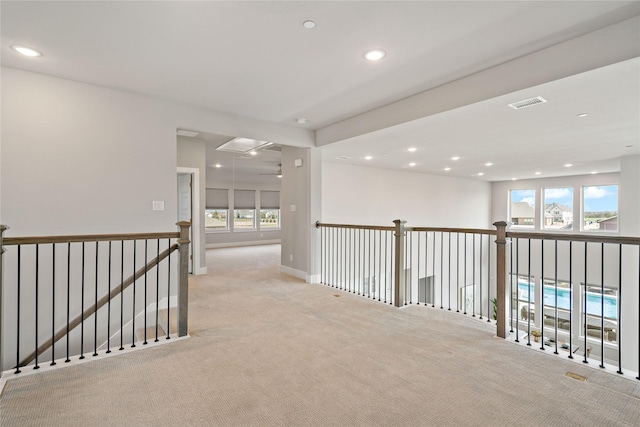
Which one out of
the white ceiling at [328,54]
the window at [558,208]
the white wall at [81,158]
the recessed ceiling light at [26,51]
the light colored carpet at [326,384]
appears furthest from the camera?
the window at [558,208]

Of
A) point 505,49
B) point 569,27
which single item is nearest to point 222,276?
point 505,49

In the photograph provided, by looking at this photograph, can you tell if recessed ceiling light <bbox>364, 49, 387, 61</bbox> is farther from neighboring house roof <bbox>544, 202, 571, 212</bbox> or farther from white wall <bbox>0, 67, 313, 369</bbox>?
neighboring house roof <bbox>544, 202, 571, 212</bbox>

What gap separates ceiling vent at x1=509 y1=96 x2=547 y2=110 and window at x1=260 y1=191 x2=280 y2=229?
9973 millimetres

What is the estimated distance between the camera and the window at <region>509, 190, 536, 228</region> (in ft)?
37.6

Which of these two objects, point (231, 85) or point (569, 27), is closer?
point (569, 27)

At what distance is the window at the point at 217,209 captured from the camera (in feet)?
36.4

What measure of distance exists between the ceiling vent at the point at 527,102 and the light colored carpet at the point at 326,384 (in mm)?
2504

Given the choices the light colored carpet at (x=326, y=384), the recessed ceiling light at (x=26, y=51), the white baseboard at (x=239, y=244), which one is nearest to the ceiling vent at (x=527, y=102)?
the light colored carpet at (x=326, y=384)

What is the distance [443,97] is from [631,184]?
6349 millimetres

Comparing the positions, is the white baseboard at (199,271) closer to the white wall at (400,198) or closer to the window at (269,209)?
the white wall at (400,198)

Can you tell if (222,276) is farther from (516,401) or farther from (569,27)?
(569,27)

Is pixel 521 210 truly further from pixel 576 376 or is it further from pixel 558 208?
pixel 576 376

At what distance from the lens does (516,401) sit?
2.09 meters

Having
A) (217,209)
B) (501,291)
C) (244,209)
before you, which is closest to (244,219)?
(244,209)
